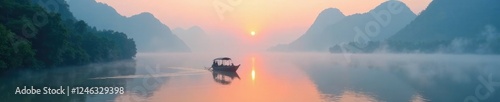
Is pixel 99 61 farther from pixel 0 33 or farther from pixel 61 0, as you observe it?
pixel 0 33

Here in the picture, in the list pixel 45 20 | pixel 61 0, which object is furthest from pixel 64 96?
pixel 61 0

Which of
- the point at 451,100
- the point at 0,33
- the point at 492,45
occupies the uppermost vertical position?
the point at 492,45

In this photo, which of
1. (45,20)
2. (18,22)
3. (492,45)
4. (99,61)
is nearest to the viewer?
(18,22)

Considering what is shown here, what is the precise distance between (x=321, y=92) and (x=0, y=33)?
94.2 ft

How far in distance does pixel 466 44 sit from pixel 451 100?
518 ft

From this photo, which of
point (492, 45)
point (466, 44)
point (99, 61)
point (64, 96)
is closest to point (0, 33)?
point (64, 96)

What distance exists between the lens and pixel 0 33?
3825 cm

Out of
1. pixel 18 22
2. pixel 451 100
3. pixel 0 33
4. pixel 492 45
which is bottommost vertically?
pixel 451 100

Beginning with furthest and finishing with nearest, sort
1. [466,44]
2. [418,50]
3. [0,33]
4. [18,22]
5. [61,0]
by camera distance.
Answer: [418,50] < [466,44] < [61,0] < [18,22] < [0,33]

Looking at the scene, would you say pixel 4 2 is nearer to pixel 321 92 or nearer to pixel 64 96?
pixel 64 96

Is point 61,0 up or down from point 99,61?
up

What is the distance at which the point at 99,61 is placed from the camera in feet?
287

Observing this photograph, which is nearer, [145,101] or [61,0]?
[145,101]

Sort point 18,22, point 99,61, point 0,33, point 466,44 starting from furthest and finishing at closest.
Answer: point 466,44
point 99,61
point 18,22
point 0,33
